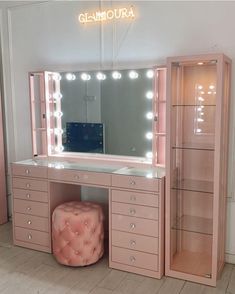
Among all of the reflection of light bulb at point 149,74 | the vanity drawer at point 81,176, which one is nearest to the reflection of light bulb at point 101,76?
the reflection of light bulb at point 149,74

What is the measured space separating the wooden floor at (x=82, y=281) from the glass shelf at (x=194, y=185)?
765 millimetres

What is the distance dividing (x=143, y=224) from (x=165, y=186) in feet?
1.26

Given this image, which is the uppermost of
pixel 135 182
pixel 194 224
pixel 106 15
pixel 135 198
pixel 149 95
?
pixel 106 15

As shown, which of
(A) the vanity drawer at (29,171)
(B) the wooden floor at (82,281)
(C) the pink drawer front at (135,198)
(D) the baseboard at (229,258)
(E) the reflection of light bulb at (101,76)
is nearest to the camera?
(B) the wooden floor at (82,281)

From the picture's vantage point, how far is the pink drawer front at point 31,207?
341 cm

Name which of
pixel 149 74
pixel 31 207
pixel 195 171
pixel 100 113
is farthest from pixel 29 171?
Result: pixel 195 171

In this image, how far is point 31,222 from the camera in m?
3.50

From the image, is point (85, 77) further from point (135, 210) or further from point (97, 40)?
point (135, 210)

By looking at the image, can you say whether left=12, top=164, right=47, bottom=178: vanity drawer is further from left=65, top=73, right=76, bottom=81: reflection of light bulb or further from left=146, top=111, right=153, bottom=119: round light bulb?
left=146, top=111, right=153, bottom=119: round light bulb

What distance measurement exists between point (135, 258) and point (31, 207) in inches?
47.4

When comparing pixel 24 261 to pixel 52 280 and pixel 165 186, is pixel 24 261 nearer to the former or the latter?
pixel 52 280

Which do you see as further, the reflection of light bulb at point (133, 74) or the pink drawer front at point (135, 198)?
the reflection of light bulb at point (133, 74)

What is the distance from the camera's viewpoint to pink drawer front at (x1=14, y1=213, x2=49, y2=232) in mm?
3420

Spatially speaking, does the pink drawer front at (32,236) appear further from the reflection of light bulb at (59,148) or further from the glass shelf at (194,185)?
the glass shelf at (194,185)
